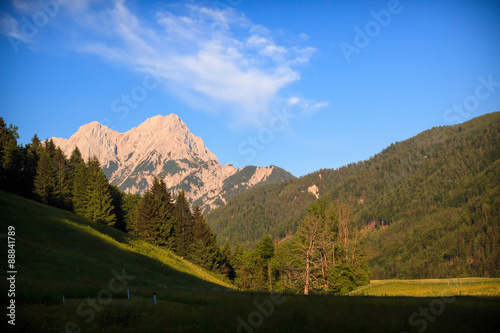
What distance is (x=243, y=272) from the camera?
85.1 meters

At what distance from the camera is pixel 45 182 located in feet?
225

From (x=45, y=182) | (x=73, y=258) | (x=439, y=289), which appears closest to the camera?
(x=73, y=258)

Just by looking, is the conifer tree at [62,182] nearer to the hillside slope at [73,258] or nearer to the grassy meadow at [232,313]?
the hillside slope at [73,258]

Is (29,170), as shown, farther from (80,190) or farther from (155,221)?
(155,221)

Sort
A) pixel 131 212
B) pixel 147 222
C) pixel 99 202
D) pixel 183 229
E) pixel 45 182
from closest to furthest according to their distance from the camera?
pixel 45 182, pixel 99 202, pixel 147 222, pixel 183 229, pixel 131 212

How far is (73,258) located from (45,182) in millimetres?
39537

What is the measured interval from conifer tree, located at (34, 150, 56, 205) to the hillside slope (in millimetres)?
18083

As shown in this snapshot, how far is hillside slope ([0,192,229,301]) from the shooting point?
2494 centimetres

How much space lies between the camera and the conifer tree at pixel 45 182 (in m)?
68.3

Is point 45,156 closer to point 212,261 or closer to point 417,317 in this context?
point 212,261

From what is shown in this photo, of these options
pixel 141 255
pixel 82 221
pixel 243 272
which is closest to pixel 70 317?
pixel 141 255

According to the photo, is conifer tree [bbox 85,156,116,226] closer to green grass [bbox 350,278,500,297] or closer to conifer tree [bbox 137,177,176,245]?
conifer tree [bbox 137,177,176,245]

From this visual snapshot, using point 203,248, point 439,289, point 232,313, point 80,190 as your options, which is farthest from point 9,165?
point 439,289

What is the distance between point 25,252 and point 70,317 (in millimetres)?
22845
